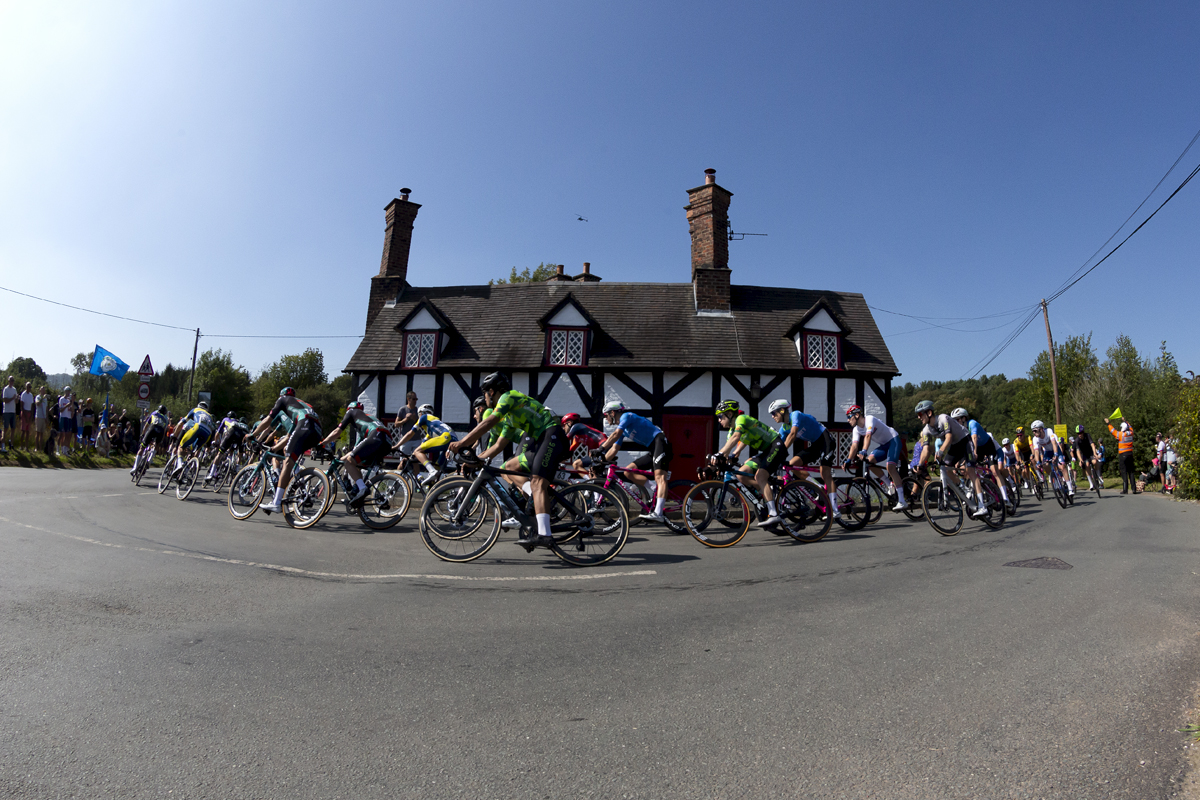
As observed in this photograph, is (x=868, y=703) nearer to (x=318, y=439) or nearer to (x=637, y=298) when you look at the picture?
(x=318, y=439)

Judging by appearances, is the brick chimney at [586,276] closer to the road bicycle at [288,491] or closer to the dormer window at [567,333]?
the dormer window at [567,333]

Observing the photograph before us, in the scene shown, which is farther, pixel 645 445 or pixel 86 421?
pixel 86 421

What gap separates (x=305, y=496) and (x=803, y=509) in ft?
23.4

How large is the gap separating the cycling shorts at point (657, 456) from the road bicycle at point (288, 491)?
4.54m

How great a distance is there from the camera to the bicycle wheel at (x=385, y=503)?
867cm

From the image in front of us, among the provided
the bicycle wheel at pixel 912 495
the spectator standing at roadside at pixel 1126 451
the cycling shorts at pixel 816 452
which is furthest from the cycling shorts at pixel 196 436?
the spectator standing at roadside at pixel 1126 451

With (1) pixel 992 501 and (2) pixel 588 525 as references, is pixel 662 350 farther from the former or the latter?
(2) pixel 588 525

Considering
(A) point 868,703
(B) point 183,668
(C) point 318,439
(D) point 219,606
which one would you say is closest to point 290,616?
(D) point 219,606

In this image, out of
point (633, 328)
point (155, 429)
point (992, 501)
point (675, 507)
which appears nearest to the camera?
point (675, 507)

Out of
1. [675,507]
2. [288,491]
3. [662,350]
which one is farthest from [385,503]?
[662,350]

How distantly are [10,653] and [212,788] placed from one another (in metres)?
2.34

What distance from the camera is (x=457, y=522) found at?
6.61 meters

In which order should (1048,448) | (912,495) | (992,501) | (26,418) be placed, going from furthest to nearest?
(26,418) → (1048,448) → (912,495) → (992,501)

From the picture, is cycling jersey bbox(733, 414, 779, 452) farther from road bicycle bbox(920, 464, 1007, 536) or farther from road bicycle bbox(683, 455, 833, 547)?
road bicycle bbox(920, 464, 1007, 536)
